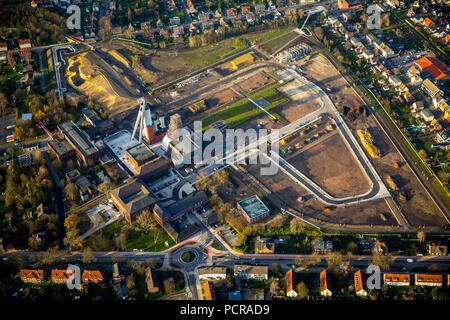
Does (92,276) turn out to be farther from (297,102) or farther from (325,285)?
(297,102)

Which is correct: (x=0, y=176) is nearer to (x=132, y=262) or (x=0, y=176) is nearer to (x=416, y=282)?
(x=132, y=262)

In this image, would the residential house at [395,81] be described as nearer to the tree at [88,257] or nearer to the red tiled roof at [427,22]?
the red tiled roof at [427,22]

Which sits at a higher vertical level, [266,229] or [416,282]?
[266,229]

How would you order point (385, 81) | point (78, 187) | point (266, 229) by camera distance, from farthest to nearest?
1. point (385, 81)
2. point (78, 187)
3. point (266, 229)

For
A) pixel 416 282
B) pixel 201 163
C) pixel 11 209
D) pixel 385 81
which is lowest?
pixel 416 282

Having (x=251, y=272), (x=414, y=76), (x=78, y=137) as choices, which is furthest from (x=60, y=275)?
(x=414, y=76)

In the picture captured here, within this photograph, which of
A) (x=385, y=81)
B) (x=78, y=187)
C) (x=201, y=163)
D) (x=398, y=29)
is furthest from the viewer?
(x=398, y=29)

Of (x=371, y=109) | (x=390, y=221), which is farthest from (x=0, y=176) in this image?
(x=371, y=109)
